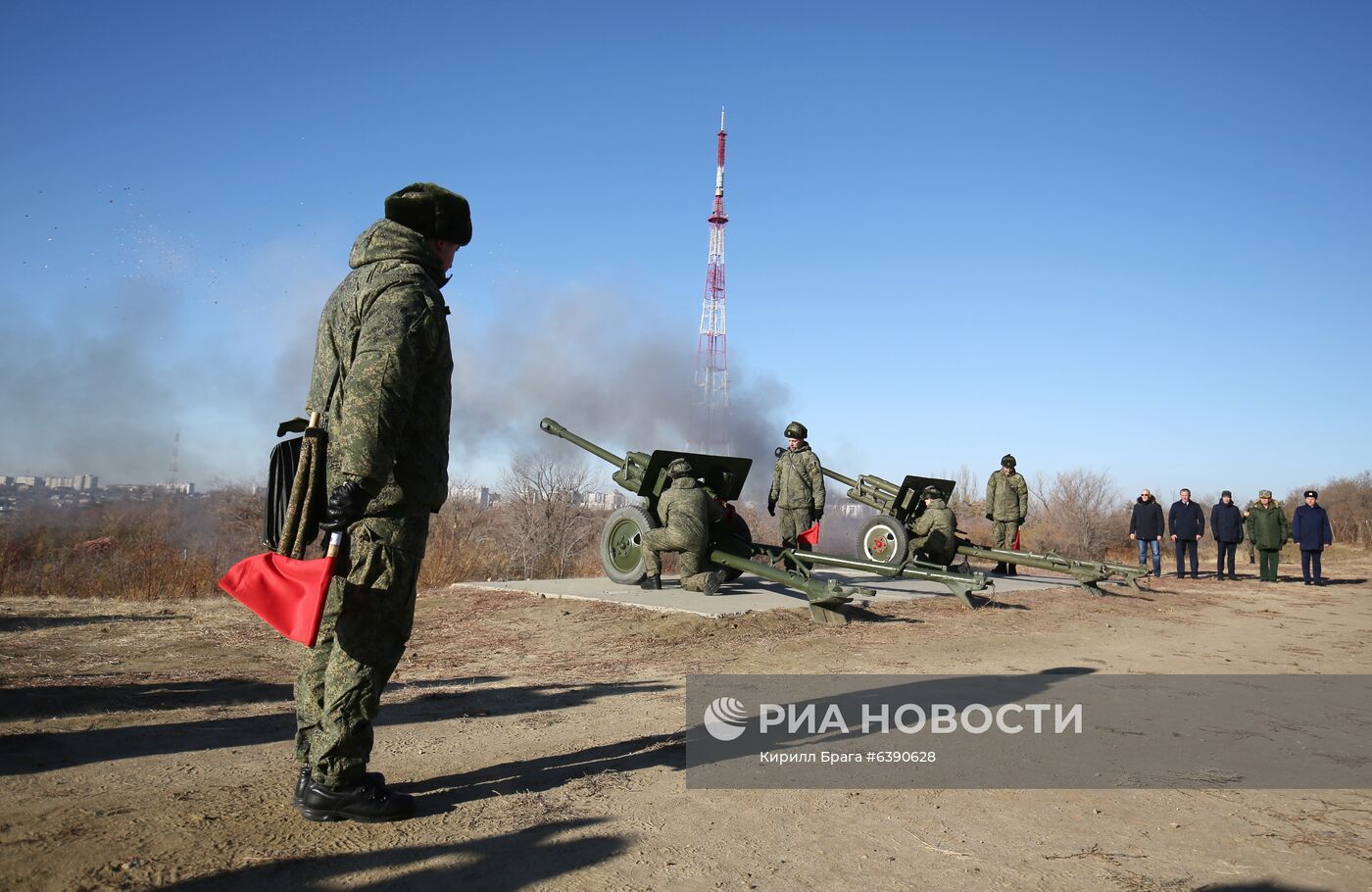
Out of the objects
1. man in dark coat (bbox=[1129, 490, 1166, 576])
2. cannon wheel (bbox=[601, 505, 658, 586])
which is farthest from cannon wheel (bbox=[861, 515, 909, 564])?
man in dark coat (bbox=[1129, 490, 1166, 576])

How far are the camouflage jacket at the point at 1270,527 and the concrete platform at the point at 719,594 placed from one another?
6.81 m

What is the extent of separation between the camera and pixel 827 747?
15.2 ft

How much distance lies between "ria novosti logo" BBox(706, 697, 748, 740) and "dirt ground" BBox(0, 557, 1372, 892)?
19 cm

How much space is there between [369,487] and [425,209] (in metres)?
1.07

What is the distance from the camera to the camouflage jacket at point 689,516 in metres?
9.84

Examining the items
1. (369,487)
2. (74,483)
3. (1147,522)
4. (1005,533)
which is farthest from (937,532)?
(74,483)

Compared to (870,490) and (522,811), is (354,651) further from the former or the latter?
(870,490)

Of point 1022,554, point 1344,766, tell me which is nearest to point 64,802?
point 1344,766

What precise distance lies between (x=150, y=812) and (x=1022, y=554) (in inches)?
456

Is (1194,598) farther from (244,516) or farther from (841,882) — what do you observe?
(244,516)

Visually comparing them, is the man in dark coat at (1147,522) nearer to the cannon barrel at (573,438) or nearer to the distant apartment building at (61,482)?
the cannon barrel at (573,438)

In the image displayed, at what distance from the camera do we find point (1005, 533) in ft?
52.0

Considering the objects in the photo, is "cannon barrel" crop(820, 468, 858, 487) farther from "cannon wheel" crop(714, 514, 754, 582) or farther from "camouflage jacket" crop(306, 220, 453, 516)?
"camouflage jacket" crop(306, 220, 453, 516)

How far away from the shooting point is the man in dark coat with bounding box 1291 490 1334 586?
55.6 feet
